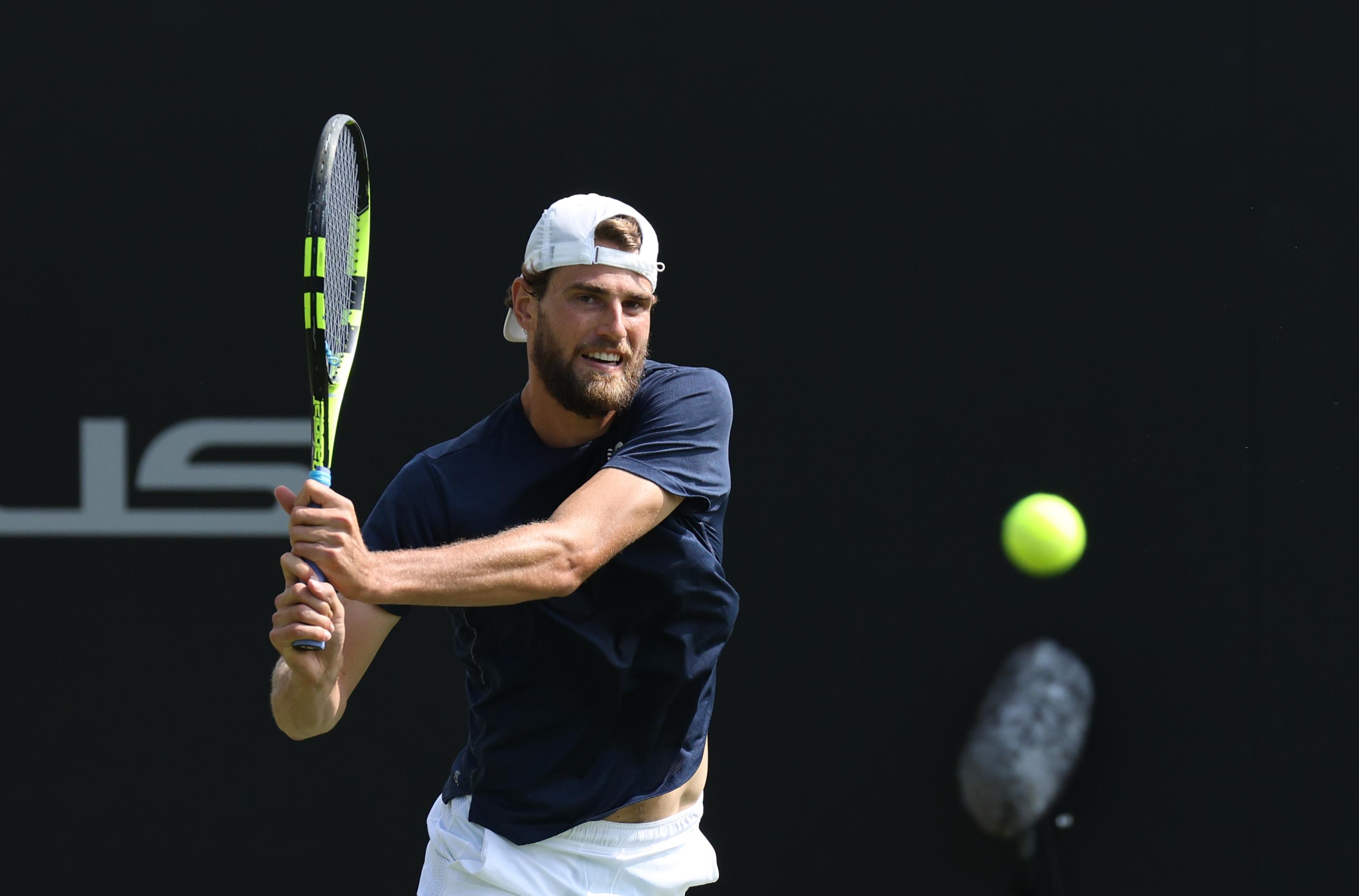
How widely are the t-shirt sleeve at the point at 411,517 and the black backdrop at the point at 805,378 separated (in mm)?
1130

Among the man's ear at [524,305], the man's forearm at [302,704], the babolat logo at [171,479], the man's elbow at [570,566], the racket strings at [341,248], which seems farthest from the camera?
the babolat logo at [171,479]

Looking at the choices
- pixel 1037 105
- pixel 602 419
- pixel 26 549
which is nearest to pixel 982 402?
pixel 1037 105

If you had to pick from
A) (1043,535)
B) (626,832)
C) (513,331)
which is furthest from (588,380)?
(1043,535)

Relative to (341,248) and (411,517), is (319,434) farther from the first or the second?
(341,248)

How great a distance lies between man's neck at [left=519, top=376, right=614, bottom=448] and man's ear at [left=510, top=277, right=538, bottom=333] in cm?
10

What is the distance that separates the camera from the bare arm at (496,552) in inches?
61.7

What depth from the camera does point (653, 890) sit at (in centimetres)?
201

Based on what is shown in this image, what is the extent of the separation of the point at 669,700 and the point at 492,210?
1.51m

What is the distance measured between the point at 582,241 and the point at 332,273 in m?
0.37

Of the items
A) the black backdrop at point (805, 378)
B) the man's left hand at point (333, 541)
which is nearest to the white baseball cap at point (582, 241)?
the man's left hand at point (333, 541)

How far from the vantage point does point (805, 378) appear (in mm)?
3137

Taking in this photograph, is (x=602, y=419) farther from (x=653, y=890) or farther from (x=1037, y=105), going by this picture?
(x=1037, y=105)

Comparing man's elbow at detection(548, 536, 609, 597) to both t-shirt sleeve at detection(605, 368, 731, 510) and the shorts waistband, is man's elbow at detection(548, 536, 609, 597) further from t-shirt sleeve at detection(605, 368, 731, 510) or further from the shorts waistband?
the shorts waistband

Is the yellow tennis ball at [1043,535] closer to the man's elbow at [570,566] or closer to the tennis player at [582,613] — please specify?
the tennis player at [582,613]
